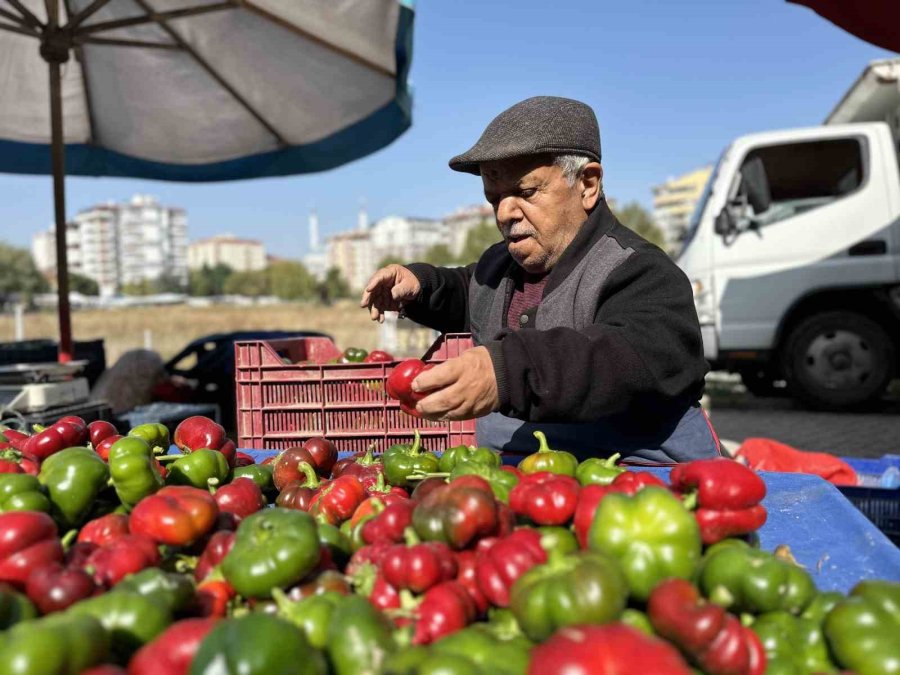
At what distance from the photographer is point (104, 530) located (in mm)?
1878

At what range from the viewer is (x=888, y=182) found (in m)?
→ 8.66

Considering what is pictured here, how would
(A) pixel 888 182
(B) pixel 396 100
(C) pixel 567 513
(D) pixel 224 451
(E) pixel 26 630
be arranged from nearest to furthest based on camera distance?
(E) pixel 26 630, (C) pixel 567 513, (D) pixel 224 451, (B) pixel 396 100, (A) pixel 888 182

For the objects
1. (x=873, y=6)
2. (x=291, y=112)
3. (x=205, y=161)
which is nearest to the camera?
(x=873, y=6)

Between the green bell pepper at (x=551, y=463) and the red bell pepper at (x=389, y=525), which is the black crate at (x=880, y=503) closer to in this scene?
the green bell pepper at (x=551, y=463)

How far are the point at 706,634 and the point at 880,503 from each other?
3.02m

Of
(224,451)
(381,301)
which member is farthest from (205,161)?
(224,451)

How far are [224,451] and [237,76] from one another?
15.0 ft

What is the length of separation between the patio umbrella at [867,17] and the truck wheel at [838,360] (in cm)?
590

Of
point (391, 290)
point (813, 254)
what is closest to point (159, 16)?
point (391, 290)

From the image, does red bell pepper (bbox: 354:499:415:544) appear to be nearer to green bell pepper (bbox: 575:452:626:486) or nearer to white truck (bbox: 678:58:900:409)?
green bell pepper (bbox: 575:452:626:486)

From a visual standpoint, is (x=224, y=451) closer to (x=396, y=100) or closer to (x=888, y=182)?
(x=396, y=100)

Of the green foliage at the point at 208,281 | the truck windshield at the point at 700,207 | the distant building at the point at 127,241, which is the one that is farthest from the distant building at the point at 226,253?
the truck windshield at the point at 700,207

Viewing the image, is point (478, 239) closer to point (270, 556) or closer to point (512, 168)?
point (512, 168)

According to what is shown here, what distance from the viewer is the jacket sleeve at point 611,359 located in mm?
2098
